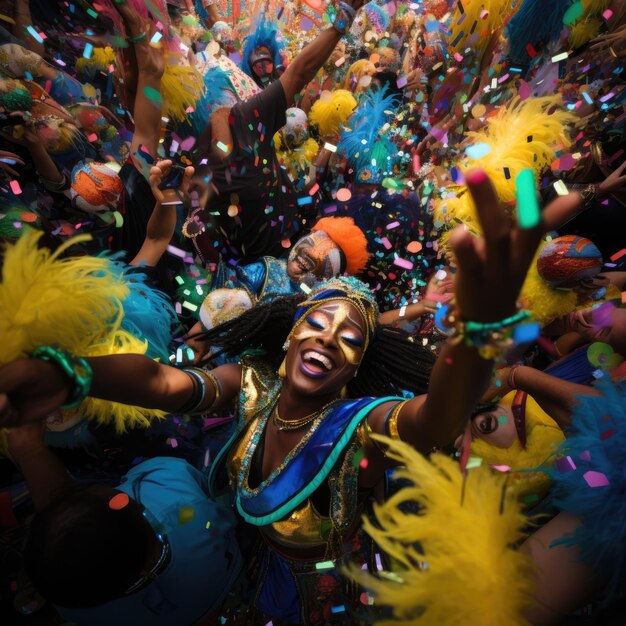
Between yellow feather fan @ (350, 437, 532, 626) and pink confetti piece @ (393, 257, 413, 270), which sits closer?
yellow feather fan @ (350, 437, 532, 626)

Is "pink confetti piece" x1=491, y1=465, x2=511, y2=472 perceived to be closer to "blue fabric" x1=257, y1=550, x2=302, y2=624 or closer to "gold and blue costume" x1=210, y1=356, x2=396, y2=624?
"gold and blue costume" x1=210, y1=356, x2=396, y2=624

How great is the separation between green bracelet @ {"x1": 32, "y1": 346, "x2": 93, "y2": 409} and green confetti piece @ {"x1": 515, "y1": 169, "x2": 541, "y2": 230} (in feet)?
3.53

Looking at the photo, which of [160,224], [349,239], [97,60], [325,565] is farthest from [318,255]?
[97,60]

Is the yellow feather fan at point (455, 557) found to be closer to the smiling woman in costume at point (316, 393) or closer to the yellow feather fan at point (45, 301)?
the smiling woman in costume at point (316, 393)

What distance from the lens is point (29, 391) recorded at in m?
0.95

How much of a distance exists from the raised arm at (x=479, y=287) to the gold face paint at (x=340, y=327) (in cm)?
58

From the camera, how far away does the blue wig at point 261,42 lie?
4.78 meters

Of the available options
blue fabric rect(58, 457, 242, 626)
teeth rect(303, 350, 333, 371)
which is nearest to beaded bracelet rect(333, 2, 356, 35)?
teeth rect(303, 350, 333, 371)

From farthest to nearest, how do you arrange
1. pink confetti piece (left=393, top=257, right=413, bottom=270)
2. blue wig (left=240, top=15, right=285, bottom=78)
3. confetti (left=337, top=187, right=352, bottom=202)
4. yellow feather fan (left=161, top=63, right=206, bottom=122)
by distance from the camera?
blue wig (left=240, top=15, right=285, bottom=78)
confetti (left=337, top=187, right=352, bottom=202)
pink confetti piece (left=393, top=257, right=413, bottom=270)
yellow feather fan (left=161, top=63, right=206, bottom=122)

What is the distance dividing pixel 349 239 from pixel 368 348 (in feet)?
4.13

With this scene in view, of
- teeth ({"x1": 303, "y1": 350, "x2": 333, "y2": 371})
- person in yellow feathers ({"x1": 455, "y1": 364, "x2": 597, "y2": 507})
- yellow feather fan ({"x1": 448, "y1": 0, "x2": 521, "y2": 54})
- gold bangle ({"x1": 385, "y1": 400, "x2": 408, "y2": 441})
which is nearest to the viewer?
gold bangle ({"x1": 385, "y1": 400, "x2": 408, "y2": 441})

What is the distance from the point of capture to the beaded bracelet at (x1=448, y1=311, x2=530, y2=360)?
71 cm

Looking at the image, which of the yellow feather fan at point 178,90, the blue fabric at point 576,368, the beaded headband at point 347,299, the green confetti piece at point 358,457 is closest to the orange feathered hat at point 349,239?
the beaded headband at point 347,299

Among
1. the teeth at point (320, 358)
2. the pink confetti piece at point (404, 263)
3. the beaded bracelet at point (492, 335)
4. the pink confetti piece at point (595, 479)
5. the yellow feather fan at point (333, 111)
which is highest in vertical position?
the yellow feather fan at point (333, 111)
